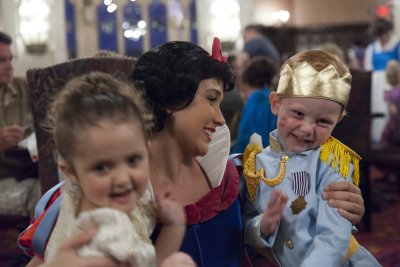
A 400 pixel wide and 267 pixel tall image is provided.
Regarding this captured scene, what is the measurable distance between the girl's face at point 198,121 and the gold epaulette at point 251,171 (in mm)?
167

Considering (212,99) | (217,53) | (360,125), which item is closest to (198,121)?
(212,99)

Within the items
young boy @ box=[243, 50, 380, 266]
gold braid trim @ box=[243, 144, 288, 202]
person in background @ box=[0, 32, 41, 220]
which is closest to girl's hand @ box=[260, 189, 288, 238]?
young boy @ box=[243, 50, 380, 266]

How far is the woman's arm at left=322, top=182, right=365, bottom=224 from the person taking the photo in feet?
3.61

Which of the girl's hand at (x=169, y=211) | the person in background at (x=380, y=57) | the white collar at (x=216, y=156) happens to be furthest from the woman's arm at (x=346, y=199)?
the person in background at (x=380, y=57)

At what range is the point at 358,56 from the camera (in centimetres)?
736

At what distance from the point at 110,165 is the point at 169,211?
0.17 meters

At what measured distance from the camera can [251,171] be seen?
1204 millimetres

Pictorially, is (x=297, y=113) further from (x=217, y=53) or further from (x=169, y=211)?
(x=169, y=211)

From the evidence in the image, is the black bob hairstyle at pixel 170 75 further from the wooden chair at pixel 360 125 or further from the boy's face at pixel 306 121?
the wooden chair at pixel 360 125

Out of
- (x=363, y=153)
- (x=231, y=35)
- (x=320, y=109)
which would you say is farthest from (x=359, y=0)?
(x=320, y=109)

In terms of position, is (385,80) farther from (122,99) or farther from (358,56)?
(122,99)

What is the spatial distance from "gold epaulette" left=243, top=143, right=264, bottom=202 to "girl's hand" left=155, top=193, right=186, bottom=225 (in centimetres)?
30

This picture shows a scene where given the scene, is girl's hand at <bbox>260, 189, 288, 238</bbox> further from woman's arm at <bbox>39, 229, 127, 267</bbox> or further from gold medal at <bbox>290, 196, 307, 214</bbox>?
woman's arm at <bbox>39, 229, 127, 267</bbox>

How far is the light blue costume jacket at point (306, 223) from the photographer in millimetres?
1078
